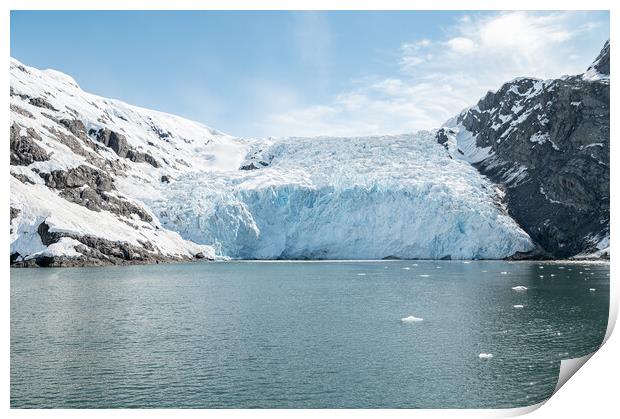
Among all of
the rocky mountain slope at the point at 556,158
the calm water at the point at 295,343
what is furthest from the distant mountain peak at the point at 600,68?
the calm water at the point at 295,343

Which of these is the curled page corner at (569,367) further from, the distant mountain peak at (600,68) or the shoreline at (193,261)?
the distant mountain peak at (600,68)

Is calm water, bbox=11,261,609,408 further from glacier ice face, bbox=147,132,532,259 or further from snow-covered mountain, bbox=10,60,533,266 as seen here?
glacier ice face, bbox=147,132,532,259

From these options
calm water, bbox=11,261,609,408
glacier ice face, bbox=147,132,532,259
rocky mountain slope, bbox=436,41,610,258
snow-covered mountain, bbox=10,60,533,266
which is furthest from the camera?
glacier ice face, bbox=147,132,532,259

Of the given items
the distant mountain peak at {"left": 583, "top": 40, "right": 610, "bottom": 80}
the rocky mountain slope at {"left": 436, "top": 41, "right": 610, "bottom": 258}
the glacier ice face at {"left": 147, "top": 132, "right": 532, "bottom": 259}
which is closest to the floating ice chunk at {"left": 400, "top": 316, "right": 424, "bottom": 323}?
the glacier ice face at {"left": 147, "top": 132, "right": 532, "bottom": 259}

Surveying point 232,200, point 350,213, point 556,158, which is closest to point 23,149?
point 232,200

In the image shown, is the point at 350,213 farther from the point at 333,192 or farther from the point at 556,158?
the point at 556,158
